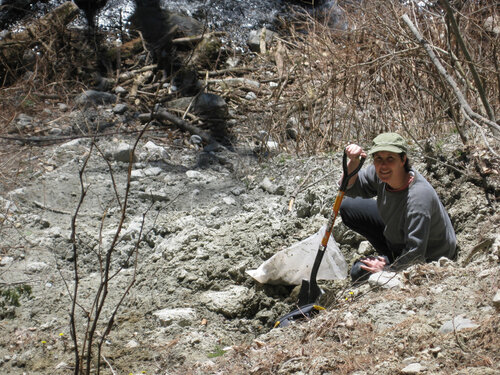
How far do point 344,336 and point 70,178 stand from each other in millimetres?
3439

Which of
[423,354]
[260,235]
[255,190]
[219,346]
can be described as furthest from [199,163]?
[423,354]

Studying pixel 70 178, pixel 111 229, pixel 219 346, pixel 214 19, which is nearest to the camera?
pixel 219 346

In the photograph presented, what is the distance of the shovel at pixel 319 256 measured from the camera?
3.40m

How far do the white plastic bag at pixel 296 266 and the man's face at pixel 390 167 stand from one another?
0.73 m

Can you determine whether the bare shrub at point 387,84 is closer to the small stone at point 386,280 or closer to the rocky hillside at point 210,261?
the rocky hillside at point 210,261

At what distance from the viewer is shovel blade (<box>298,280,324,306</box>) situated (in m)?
3.46

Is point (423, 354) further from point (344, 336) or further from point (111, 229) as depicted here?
point (111, 229)

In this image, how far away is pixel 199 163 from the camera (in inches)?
236

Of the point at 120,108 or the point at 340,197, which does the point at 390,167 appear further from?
the point at 120,108

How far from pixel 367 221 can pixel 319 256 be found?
0.51 meters

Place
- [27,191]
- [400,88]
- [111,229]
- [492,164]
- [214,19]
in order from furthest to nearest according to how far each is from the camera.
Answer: [214,19]
[400,88]
[27,191]
[111,229]
[492,164]

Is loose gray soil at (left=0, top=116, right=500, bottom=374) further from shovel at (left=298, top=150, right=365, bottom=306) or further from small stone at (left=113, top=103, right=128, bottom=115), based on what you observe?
small stone at (left=113, top=103, right=128, bottom=115)

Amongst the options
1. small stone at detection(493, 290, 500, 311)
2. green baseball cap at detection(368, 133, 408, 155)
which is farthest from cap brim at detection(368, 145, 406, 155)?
small stone at detection(493, 290, 500, 311)

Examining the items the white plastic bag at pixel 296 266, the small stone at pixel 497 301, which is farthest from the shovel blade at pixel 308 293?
the small stone at pixel 497 301
